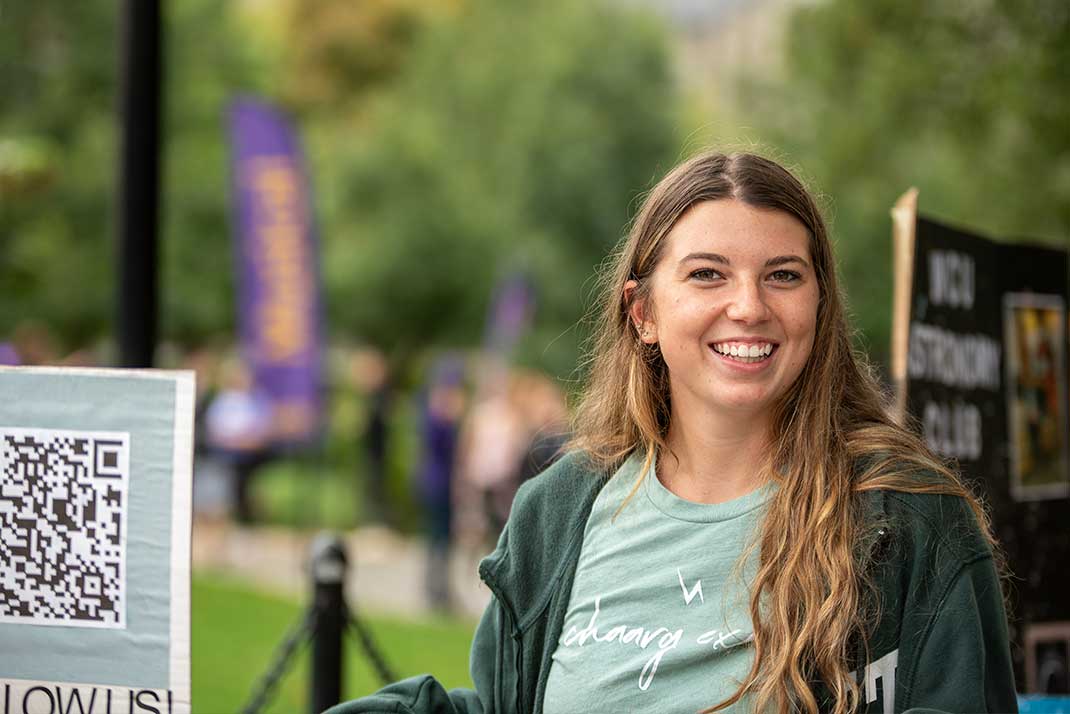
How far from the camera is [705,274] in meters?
2.49

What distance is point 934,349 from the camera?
3.75m

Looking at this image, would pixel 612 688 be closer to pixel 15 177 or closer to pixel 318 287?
pixel 15 177

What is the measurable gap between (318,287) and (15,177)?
4.90m

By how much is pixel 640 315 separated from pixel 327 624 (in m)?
2.26

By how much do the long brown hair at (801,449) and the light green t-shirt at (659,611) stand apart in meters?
0.05

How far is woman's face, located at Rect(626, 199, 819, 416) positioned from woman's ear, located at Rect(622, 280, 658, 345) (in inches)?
6.9

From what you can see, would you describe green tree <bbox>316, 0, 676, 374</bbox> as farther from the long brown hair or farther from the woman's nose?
the woman's nose

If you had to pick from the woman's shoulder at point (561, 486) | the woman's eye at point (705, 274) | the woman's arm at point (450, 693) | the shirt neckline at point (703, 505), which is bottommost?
the woman's arm at point (450, 693)

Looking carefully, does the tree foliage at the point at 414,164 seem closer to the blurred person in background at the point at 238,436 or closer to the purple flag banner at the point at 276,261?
the blurred person in background at the point at 238,436

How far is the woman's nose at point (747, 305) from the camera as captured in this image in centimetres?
240

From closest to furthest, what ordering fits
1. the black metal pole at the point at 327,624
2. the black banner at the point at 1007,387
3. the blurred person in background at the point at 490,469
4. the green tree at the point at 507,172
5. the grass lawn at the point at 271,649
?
the black banner at the point at 1007,387, the black metal pole at the point at 327,624, the grass lawn at the point at 271,649, the blurred person in background at the point at 490,469, the green tree at the point at 507,172

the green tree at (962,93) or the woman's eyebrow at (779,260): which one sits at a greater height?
the green tree at (962,93)

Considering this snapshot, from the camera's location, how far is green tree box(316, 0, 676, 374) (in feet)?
73.9

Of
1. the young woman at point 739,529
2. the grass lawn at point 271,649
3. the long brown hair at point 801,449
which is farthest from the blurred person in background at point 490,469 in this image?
the young woman at point 739,529
